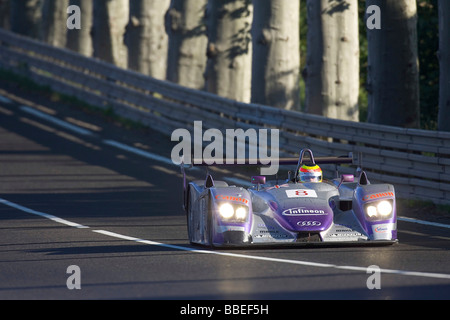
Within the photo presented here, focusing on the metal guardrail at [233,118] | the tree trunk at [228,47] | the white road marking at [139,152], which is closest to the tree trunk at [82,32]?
the metal guardrail at [233,118]

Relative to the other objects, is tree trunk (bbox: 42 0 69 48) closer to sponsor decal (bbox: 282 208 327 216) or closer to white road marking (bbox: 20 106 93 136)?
white road marking (bbox: 20 106 93 136)

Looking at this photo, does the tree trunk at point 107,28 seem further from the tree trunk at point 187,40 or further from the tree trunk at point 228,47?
the tree trunk at point 228,47

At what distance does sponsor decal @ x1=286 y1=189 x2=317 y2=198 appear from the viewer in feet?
40.4

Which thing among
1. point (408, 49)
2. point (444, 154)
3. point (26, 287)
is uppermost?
point (408, 49)

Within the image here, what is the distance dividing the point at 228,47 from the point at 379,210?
13667 millimetres

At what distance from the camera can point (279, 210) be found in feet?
39.5

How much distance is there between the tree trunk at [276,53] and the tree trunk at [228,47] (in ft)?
7.59

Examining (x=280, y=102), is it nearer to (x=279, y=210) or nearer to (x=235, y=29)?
(x=235, y=29)

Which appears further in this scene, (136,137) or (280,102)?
(136,137)

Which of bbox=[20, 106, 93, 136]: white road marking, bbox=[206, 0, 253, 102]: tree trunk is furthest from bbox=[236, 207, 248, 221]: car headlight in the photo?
bbox=[20, 106, 93, 136]: white road marking

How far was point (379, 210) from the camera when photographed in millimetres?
12227

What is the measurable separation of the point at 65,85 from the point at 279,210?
65.4 feet

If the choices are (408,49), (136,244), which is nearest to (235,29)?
(408,49)

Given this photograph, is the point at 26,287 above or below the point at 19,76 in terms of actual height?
below
